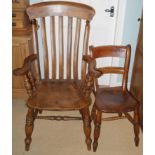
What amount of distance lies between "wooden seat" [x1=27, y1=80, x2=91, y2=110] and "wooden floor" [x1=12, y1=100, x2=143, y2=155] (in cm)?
48

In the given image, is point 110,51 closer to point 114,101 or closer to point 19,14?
point 114,101

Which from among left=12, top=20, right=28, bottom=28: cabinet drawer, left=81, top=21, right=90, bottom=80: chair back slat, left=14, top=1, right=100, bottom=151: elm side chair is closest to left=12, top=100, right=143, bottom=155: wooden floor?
left=14, top=1, right=100, bottom=151: elm side chair

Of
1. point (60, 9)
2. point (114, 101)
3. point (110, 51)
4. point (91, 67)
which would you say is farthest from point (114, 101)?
point (60, 9)

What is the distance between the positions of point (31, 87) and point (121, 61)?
135 centimetres

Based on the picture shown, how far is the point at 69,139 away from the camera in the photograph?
201 centimetres

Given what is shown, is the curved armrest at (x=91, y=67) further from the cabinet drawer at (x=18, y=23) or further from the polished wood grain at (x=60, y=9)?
the cabinet drawer at (x=18, y=23)

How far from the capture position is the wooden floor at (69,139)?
1877mm

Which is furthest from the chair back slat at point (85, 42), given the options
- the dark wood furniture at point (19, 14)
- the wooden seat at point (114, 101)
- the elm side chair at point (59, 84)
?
the dark wood furniture at point (19, 14)

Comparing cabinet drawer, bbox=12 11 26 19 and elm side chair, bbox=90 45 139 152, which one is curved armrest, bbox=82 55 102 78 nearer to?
elm side chair, bbox=90 45 139 152

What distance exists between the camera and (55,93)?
179 centimetres

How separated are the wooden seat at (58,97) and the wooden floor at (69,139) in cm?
48
